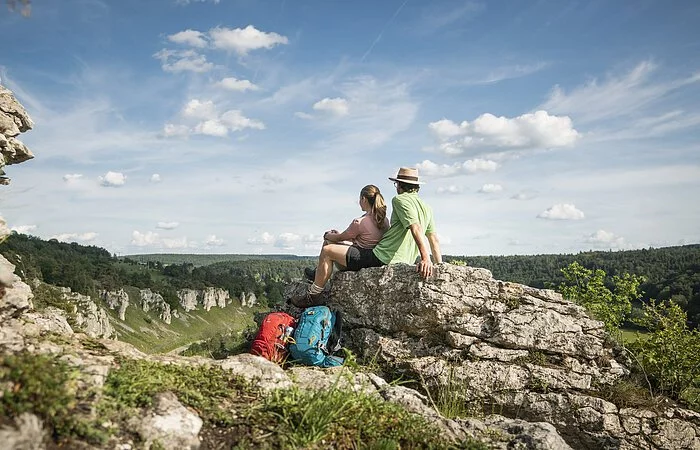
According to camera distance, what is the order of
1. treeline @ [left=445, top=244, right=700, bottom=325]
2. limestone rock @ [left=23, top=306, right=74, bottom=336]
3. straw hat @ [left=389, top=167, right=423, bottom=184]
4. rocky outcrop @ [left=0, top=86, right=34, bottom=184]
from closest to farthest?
1. limestone rock @ [left=23, top=306, right=74, bottom=336]
2. rocky outcrop @ [left=0, top=86, right=34, bottom=184]
3. straw hat @ [left=389, top=167, right=423, bottom=184]
4. treeline @ [left=445, top=244, right=700, bottom=325]

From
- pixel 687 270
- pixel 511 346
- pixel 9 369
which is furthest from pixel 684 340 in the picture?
pixel 687 270

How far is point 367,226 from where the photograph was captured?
10625mm

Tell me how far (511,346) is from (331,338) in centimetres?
357

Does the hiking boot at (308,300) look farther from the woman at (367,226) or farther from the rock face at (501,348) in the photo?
the woman at (367,226)

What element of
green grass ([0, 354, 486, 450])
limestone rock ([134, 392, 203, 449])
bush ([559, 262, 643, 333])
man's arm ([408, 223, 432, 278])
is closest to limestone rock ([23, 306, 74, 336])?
green grass ([0, 354, 486, 450])

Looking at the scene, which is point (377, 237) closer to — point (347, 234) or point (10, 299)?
point (347, 234)

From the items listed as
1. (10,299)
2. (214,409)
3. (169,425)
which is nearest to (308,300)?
(10,299)

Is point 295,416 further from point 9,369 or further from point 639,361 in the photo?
point 639,361

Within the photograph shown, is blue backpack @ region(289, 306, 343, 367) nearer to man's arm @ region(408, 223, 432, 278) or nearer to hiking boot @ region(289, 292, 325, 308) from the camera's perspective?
hiking boot @ region(289, 292, 325, 308)

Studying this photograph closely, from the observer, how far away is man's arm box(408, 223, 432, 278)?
9.55 m

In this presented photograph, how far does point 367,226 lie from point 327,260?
1.20 meters

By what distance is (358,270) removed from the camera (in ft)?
34.8

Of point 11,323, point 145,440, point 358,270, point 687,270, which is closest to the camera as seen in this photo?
point 145,440

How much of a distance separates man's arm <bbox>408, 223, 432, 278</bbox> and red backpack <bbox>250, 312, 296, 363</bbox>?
288 cm
